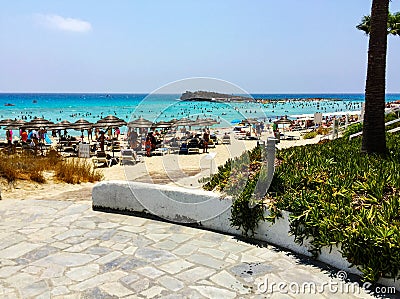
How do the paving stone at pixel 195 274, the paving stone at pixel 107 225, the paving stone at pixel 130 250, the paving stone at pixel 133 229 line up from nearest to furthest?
the paving stone at pixel 195 274
the paving stone at pixel 130 250
the paving stone at pixel 133 229
the paving stone at pixel 107 225

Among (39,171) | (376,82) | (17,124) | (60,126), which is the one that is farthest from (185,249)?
(17,124)

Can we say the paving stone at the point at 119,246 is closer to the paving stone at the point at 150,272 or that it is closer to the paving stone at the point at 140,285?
the paving stone at the point at 150,272

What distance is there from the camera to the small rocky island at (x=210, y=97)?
5.95m

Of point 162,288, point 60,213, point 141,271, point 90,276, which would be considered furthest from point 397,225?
point 60,213

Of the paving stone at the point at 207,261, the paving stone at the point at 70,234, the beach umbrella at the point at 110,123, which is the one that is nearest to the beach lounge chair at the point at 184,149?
the beach umbrella at the point at 110,123

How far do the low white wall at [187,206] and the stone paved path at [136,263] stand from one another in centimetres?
18

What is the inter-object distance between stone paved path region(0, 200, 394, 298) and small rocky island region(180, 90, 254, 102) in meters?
2.04

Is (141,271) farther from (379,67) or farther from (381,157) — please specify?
(379,67)

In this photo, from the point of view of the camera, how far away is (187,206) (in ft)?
19.1

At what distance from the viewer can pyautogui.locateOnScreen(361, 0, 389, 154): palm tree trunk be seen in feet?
22.8

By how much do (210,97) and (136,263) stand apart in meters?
2.79

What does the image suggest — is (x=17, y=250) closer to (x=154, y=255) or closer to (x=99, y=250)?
(x=99, y=250)

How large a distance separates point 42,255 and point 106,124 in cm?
1588

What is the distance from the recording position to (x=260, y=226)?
5188mm
